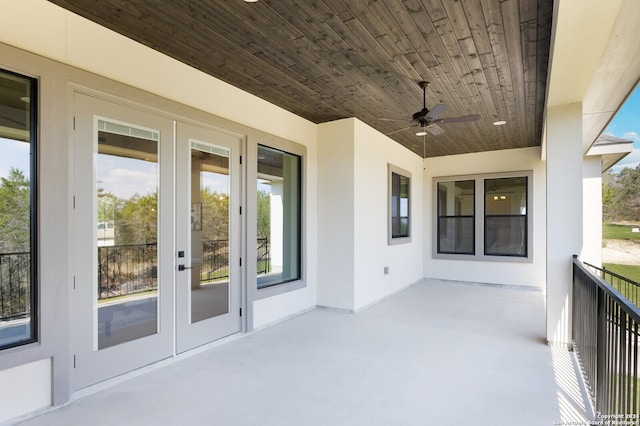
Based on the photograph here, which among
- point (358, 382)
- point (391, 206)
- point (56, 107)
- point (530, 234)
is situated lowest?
point (358, 382)

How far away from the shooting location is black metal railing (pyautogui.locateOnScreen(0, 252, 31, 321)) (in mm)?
2428

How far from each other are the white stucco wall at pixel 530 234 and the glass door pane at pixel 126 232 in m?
6.66

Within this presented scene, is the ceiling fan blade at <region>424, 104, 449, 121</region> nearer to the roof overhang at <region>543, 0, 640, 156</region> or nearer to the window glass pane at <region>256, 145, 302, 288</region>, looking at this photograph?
the roof overhang at <region>543, 0, 640, 156</region>

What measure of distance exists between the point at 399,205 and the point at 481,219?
2.09m

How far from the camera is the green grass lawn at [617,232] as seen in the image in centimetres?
630

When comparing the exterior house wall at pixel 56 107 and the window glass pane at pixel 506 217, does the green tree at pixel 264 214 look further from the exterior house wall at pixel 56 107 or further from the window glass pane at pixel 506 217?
the window glass pane at pixel 506 217

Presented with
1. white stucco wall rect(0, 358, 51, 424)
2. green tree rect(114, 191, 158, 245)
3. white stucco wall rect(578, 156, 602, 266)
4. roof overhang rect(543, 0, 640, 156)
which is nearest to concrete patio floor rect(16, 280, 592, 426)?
white stucco wall rect(0, 358, 51, 424)

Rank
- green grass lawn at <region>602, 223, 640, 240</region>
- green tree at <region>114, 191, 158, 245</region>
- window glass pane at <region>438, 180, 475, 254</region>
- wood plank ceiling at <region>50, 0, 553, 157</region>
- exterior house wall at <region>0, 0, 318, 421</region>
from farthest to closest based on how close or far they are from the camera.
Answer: window glass pane at <region>438, 180, 475, 254</region> < green grass lawn at <region>602, 223, 640, 240</region> < green tree at <region>114, 191, 158, 245</region> < wood plank ceiling at <region>50, 0, 553, 157</region> < exterior house wall at <region>0, 0, 318, 421</region>

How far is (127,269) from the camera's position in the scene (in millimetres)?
3145

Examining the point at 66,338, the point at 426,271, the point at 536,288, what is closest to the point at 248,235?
the point at 66,338

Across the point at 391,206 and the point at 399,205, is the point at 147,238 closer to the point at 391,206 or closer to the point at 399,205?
the point at 391,206

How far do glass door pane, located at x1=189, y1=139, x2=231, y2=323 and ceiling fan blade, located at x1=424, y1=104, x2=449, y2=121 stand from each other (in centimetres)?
250

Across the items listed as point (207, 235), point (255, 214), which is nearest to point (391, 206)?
point (255, 214)

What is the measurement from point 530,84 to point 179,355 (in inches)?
199
